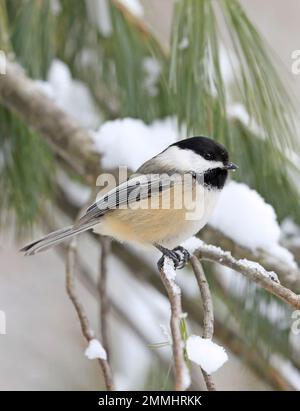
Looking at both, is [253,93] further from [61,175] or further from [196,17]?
[61,175]

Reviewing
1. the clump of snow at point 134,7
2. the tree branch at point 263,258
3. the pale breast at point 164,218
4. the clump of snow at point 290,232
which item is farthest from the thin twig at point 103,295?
the clump of snow at point 134,7

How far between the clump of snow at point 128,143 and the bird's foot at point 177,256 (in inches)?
6.4

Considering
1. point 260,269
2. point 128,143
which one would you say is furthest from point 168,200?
point 260,269

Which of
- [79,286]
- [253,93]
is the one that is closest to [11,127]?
[253,93]

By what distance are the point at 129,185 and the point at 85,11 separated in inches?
18.2

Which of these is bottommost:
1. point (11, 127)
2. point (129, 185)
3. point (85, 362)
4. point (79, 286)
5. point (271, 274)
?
point (85, 362)

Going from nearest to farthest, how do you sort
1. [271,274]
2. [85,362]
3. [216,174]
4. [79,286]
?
1. [271,274]
2. [216,174]
3. [85,362]
4. [79,286]

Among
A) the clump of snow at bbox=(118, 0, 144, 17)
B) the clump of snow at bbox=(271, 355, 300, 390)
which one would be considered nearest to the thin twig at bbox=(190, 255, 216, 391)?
the clump of snow at bbox=(271, 355, 300, 390)

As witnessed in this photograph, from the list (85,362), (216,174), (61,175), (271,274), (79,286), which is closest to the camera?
(271,274)

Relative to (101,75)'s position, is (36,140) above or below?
below

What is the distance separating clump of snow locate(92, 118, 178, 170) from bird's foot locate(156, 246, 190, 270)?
0.16m

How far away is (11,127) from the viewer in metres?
1.35

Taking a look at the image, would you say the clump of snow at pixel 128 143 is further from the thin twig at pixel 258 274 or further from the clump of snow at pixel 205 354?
the clump of snow at pixel 205 354
